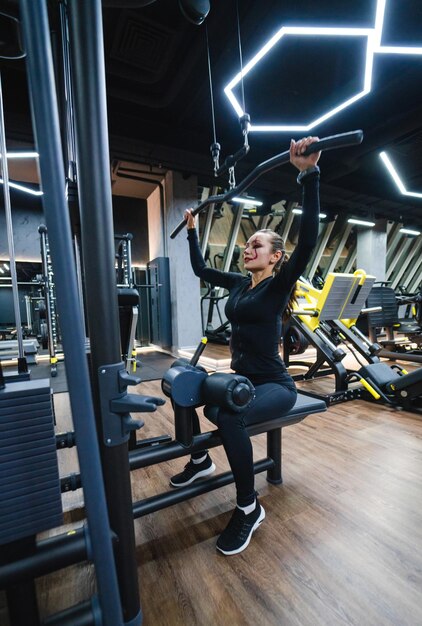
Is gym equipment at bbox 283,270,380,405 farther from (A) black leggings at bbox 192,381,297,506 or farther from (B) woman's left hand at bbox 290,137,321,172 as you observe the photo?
(B) woman's left hand at bbox 290,137,321,172

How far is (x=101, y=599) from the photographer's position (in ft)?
1.89

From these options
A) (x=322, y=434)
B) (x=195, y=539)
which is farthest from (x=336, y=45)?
(x=195, y=539)

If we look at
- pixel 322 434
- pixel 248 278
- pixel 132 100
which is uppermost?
pixel 132 100

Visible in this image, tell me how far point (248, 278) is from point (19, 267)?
604 cm

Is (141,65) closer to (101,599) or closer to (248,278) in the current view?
(248,278)

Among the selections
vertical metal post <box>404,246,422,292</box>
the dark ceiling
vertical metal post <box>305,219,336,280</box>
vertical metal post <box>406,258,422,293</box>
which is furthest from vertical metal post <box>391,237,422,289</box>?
the dark ceiling

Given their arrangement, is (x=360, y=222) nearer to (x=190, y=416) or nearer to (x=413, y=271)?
(x=413, y=271)

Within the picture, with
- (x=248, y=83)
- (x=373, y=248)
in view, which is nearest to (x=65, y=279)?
(x=248, y=83)

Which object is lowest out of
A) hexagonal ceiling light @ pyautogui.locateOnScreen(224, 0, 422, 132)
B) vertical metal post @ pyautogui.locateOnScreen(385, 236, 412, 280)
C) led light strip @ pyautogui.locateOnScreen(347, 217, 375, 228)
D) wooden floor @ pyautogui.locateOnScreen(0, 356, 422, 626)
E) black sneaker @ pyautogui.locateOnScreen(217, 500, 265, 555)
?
wooden floor @ pyautogui.locateOnScreen(0, 356, 422, 626)

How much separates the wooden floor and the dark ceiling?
312cm

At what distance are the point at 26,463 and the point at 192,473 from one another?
1177 millimetres

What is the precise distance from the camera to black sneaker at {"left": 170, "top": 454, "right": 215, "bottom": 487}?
1682mm

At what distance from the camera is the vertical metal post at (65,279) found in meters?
0.49

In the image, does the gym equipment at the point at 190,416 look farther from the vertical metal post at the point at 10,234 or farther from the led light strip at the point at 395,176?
the led light strip at the point at 395,176
